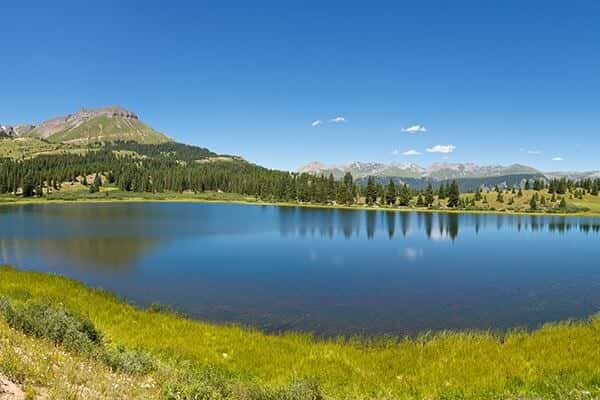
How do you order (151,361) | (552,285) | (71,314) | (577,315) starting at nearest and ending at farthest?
1. (151,361)
2. (71,314)
3. (577,315)
4. (552,285)

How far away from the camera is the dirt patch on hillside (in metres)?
9.38

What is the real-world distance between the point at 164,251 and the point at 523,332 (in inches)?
1847

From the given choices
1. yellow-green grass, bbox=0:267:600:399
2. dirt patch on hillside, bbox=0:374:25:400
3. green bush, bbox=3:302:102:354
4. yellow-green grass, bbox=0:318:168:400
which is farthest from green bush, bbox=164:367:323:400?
green bush, bbox=3:302:102:354

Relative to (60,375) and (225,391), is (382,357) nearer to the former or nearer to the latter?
(225,391)

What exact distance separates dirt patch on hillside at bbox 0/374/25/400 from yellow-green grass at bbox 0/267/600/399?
5.66 m

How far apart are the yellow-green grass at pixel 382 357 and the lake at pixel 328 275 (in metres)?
5.69

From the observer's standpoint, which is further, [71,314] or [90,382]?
[71,314]

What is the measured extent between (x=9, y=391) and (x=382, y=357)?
1524cm

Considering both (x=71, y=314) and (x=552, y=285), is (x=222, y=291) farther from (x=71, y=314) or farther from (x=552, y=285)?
(x=552, y=285)

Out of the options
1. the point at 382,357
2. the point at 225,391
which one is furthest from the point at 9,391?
the point at 382,357

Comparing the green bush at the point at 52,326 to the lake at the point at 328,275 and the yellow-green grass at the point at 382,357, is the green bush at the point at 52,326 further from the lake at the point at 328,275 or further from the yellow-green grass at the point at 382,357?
the lake at the point at 328,275

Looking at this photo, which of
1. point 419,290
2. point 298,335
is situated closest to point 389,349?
point 298,335

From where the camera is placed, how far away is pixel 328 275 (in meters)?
46.8

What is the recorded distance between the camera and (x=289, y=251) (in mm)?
64500
